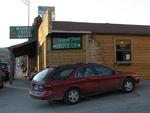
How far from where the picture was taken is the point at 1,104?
56.4 ft

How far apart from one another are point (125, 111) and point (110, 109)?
789 mm

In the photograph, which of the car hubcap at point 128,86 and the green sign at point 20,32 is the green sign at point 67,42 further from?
the green sign at point 20,32

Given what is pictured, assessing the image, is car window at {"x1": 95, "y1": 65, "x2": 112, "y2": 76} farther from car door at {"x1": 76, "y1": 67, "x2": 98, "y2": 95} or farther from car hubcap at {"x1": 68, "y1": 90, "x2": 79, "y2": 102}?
car hubcap at {"x1": 68, "y1": 90, "x2": 79, "y2": 102}

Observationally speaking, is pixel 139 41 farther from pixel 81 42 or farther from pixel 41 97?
pixel 41 97

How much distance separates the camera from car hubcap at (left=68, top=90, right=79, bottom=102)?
15.7 meters

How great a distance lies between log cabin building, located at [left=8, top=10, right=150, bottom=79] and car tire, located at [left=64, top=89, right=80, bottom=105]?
18.5 feet

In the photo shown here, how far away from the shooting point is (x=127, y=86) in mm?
17484

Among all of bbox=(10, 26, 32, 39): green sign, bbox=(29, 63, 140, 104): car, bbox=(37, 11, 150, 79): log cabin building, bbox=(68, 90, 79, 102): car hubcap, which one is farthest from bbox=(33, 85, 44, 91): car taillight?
bbox=(10, 26, 32, 39): green sign

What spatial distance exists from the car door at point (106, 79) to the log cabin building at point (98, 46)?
4.81m

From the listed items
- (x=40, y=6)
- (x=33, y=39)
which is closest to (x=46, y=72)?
(x=33, y=39)

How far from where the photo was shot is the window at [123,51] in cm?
2253

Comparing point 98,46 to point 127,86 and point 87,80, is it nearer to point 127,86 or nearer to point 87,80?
point 127,86

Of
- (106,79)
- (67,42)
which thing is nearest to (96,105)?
(106,79)

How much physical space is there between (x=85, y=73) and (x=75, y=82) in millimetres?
771
